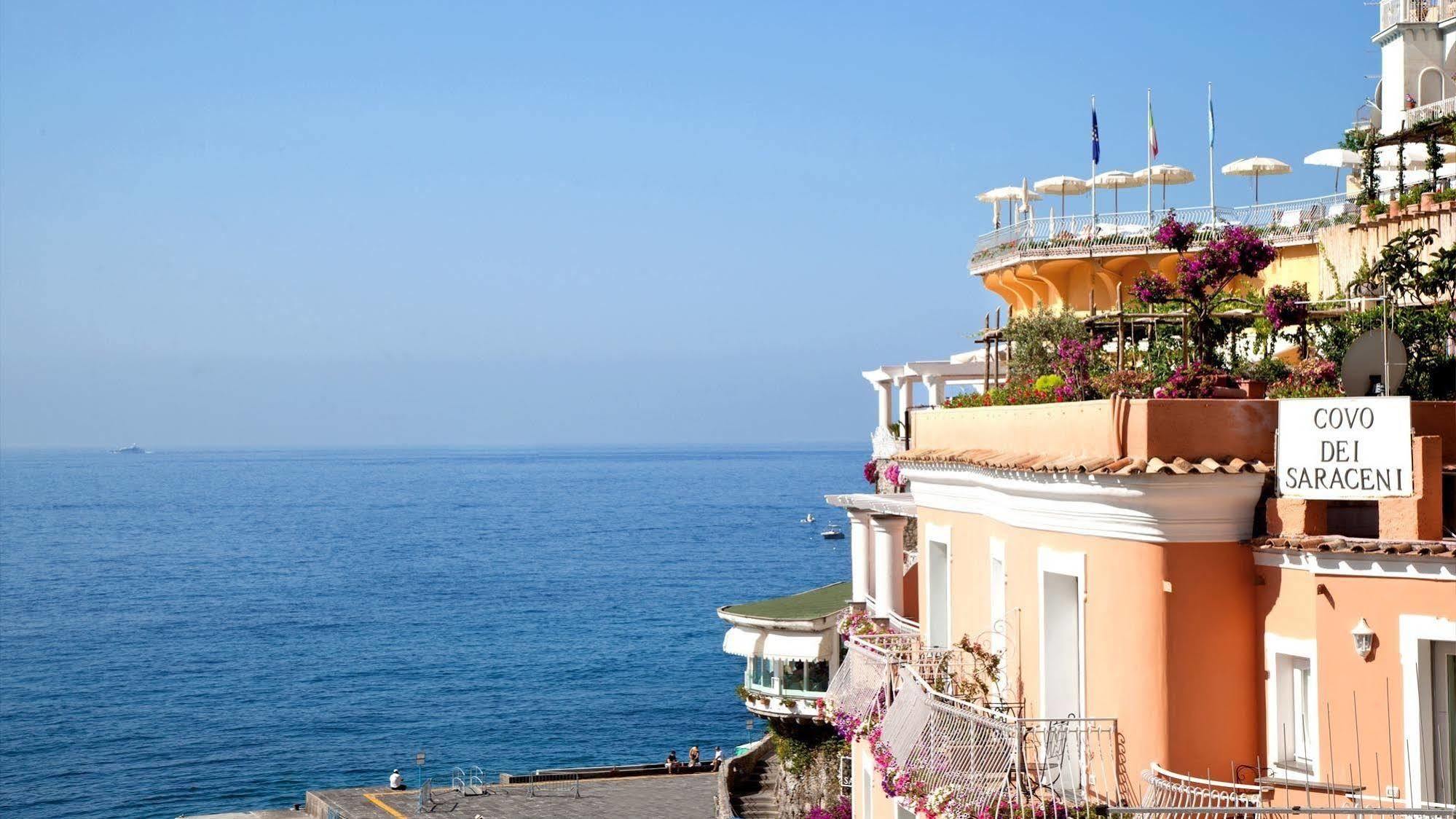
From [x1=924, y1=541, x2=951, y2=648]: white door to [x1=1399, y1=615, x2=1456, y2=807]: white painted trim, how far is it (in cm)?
609

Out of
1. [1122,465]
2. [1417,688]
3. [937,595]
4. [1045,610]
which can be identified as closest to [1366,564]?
[1417,688]

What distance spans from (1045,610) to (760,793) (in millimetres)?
26257

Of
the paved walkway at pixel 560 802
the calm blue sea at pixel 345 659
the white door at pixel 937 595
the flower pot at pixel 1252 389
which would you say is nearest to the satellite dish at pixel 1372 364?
the flower pot at pixel 1252 389

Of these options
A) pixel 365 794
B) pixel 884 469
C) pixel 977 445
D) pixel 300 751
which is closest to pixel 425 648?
pixel 300 751

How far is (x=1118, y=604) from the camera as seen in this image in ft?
32.9

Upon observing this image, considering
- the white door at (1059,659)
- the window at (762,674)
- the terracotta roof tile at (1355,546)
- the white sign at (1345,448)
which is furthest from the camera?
the window at (762,674)

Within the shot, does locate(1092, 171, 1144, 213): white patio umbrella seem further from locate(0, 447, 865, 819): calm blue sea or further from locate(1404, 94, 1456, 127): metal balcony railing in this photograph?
locate(0, 447, 865, 819): calm blue sea

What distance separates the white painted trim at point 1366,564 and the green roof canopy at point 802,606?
25.2 meters

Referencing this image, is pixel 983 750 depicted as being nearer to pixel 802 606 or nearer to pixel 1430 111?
pixel 1430 111

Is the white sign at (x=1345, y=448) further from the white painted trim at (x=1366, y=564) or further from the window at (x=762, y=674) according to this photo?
the window at (x=762, y=674)

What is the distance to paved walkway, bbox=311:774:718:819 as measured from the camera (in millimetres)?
42469

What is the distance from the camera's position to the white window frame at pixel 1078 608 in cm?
1037

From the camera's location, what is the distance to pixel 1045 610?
11008mm

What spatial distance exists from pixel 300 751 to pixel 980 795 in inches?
2243
